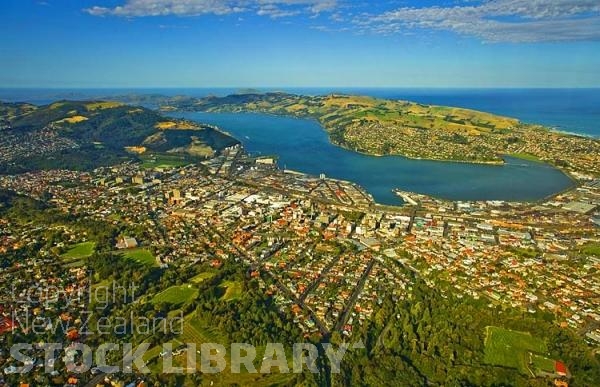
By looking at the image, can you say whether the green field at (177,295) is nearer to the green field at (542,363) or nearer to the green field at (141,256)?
the green field at (141,256)

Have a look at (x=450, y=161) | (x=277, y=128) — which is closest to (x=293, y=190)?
(x=450, y=161)

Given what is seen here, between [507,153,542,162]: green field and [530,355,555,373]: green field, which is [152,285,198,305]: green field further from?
[507,153,542,162]: green field

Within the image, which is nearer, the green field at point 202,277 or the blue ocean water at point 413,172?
the green field at point 202,277

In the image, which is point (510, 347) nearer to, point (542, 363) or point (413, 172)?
point (542, 363)

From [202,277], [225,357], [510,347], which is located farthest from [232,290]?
[510,347]

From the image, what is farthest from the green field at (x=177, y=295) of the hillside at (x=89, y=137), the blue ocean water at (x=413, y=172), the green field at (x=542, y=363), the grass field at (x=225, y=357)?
the hillside at (x=89, y=137)

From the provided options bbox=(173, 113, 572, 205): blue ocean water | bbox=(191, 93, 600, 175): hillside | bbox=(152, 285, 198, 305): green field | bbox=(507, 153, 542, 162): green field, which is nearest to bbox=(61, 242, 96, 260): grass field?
bbox=(152, 285, 198, 305): green field

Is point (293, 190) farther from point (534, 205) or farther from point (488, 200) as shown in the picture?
point (534, 205)
